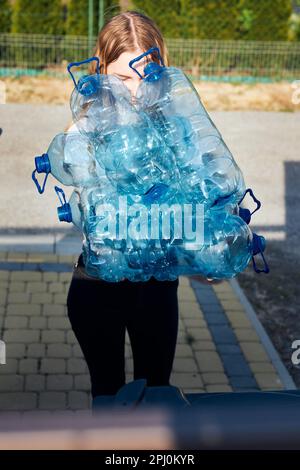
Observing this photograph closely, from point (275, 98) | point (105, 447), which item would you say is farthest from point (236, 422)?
point (275, 98)

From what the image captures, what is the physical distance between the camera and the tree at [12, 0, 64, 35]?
48.0 feet

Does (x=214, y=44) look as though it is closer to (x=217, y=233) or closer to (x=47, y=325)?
(x=47, y=325)

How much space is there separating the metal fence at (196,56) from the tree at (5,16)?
0.68 metres

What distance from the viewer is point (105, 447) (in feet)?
3.16

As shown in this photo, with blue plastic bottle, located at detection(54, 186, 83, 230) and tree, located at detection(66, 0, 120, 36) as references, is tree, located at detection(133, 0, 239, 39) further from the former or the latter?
blue plastic bottle, located at detection(54, 186, 83, 230)

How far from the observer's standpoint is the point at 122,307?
2.71 metres

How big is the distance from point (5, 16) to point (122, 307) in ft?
43.9

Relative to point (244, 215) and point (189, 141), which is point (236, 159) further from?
point (189, 141)

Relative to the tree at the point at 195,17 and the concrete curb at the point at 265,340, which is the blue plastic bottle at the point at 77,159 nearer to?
the concrete curb at the point at 265,340

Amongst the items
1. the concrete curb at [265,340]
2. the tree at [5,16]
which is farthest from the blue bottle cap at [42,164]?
the tree at [5,16]

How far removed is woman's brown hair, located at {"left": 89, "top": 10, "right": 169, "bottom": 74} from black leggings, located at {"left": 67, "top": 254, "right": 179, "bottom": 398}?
2.70 ft

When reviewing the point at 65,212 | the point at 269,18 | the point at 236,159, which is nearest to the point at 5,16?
the point at 269,18

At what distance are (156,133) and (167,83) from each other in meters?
0.26

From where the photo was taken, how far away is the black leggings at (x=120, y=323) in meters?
2.70
